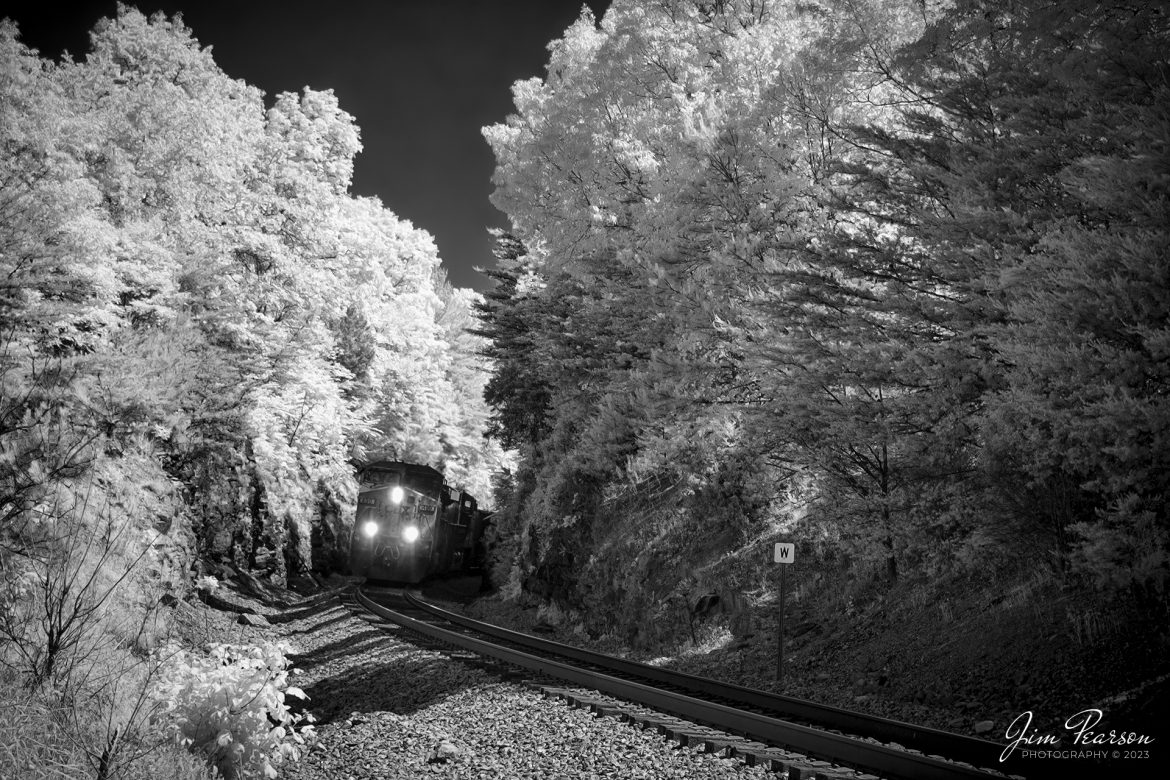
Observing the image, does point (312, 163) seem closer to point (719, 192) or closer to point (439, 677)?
point (719, 192)

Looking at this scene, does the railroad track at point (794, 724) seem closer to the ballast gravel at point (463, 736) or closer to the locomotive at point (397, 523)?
the ballast gravel at point (463, 736)

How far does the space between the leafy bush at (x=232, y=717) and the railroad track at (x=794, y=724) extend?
3.71m

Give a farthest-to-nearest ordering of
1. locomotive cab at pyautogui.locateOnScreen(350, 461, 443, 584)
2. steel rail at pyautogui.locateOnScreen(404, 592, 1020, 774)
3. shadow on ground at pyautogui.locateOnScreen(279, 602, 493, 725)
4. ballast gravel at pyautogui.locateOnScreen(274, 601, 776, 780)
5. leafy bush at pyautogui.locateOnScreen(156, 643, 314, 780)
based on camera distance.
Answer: locomotive cab at pyautogui.locateOnScreen(350, 461, 443, 584)
shadow on ground at pyautogui.locateOnScreen(279, 602, 493, 725)
steel rail at pyautogui.locateOnScreen(404, 592, 1020, 774)
ballast gravel at pyautogui.locateOnScreen(274, 601, 776, 780)
leafy bush at pyautogui.locateOnScreen(156, 643, 314, 780)

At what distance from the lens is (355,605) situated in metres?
17.0

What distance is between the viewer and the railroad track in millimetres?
5258

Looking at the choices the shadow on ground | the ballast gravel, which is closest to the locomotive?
the shadow on ground

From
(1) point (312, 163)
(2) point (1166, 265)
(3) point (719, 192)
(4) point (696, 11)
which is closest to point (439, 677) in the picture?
(2) point (1166, 265)

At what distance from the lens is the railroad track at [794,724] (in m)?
5.26

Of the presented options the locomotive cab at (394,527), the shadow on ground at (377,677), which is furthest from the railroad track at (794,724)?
the locomotive cab at (394,527)

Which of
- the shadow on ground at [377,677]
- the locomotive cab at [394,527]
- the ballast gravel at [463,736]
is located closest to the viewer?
the ballast gravel at [463,736]

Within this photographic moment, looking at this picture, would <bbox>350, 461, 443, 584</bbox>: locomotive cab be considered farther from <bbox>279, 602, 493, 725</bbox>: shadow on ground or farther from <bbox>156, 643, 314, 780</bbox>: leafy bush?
<bbox>156, 643, 314, 780</bbox>: leafy bush

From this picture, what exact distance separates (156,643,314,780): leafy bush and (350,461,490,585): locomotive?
18214mm

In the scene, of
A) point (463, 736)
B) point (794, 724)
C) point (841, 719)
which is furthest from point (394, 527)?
point (794, 724)

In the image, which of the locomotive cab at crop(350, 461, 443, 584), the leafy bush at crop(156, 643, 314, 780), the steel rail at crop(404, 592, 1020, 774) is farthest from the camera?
the locomotive cab at crop(350, 461, 443, 584)
